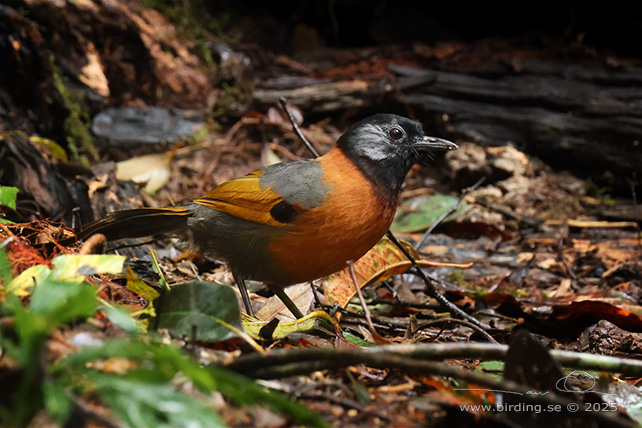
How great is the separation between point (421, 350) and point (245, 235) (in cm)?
209

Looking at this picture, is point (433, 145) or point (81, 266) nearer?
point (81, 266)

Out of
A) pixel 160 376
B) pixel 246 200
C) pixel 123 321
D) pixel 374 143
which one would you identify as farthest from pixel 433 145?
pixel 160 376

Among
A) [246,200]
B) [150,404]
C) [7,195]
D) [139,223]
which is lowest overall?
[139,223]

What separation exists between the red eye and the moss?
137 inches

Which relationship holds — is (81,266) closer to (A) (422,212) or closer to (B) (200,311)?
(B) (200,311)

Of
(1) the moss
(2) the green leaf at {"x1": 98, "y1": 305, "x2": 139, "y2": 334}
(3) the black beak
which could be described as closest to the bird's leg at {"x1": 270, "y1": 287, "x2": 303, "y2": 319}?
(3) the black beak

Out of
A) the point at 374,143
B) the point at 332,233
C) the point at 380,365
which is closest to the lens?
the point at 380,365

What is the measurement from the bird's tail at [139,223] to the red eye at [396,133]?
157 centimetres

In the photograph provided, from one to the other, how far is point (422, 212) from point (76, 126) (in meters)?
3.80

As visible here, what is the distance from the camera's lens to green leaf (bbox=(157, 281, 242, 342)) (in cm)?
201

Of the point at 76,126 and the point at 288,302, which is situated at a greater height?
the point at 76,126

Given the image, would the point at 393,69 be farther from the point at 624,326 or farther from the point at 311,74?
the point at 624,326

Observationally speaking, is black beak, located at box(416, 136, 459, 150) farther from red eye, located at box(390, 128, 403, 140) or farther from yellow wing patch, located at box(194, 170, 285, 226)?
yellow wing patch, located at box(194, 170, 285, 226)

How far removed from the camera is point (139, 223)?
3803 mm
